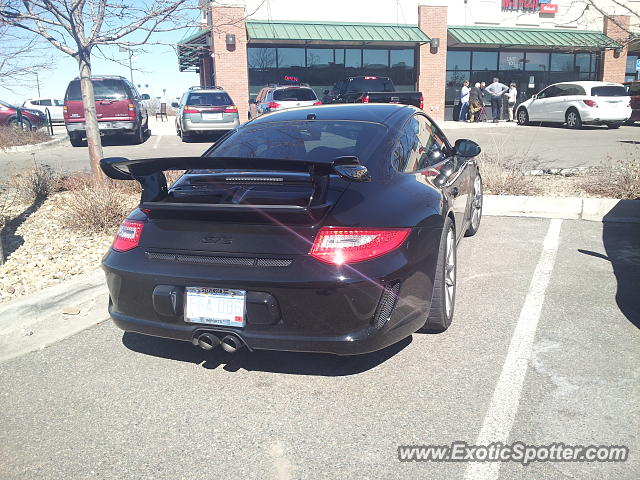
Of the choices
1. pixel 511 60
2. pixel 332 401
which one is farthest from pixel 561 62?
pixel 332 401

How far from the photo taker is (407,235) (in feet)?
9.75

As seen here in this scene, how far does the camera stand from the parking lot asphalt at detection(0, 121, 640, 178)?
10797 millimetres

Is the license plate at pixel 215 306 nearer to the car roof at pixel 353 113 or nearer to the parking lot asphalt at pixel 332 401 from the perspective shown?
the parking lot asphalt at pixel 332 401

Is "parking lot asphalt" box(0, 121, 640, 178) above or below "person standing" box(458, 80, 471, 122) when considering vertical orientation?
below

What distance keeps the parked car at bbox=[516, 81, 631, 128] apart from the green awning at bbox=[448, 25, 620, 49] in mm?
5609

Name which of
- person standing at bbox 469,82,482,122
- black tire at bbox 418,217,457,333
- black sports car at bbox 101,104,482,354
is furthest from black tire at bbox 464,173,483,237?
person standing at bbox 469,82,482,122

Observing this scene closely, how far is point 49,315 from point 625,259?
4.95 metres

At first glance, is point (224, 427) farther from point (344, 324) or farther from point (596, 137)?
point (596, 137)

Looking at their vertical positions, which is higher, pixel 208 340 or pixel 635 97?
pixel 635 97

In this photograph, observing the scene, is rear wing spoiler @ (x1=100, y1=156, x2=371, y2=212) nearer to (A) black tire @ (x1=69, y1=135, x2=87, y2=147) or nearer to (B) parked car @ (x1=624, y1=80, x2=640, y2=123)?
(A) black tire @ (x1=69, y1=135, x2=87, y2=147)

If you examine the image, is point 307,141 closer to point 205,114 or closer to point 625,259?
point 625,259

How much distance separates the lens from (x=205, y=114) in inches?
664

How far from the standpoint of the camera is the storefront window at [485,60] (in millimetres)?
27938

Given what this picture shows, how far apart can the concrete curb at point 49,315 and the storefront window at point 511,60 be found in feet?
91.0
